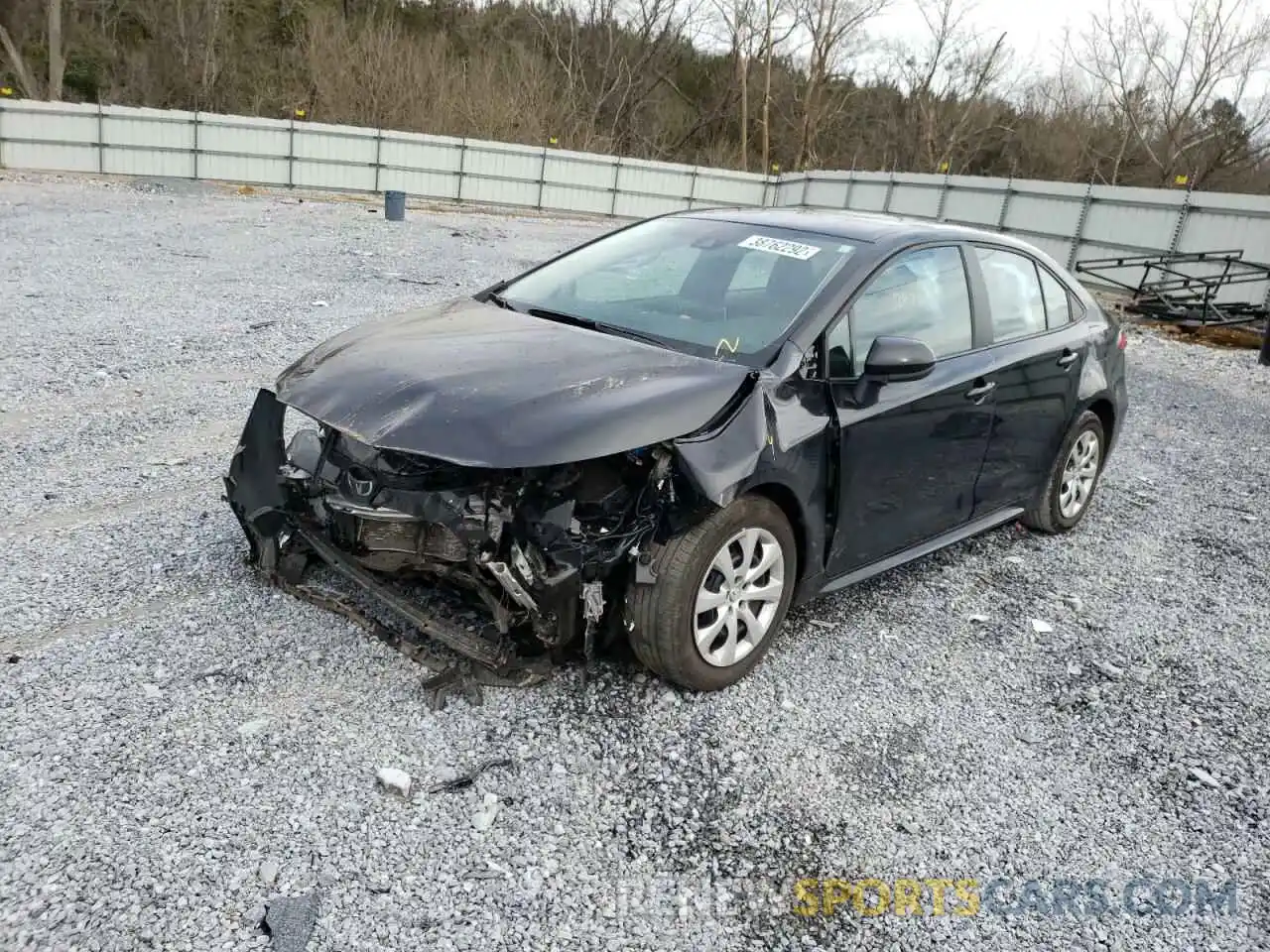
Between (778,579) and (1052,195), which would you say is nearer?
(778,579)

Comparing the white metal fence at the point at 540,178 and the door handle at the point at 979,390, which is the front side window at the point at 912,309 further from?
the white metal fence at the point at 540,178

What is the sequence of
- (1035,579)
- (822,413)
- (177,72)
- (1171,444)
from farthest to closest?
(177,72) → (1171,444) → (1035,579) → (822,413)

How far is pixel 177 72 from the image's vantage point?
35344 millimetres

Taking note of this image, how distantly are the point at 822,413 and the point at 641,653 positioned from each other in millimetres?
1094

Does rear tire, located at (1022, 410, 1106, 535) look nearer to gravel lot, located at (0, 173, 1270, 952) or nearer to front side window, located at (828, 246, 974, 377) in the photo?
gravel lot, located at (0, 173, 1270, 952)

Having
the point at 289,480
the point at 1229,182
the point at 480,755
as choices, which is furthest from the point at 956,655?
the point at 1229,182

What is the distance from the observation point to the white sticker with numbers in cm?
399

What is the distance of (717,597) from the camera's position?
333 cm

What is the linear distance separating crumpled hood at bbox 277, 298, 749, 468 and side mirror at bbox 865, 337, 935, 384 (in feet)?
1.82

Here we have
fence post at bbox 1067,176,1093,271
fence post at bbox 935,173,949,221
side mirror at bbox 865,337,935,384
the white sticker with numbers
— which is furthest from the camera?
fence post at bbox 935,173,949,221

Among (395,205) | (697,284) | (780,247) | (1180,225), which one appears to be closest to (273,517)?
(697,284)

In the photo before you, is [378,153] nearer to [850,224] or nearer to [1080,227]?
[1080,227]

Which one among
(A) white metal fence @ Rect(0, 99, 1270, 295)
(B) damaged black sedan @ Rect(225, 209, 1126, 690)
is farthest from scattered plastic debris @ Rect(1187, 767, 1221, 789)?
(A) white metal fence @ Rect(0, 99, 1270, 295)

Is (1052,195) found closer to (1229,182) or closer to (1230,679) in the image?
(1230,679)
